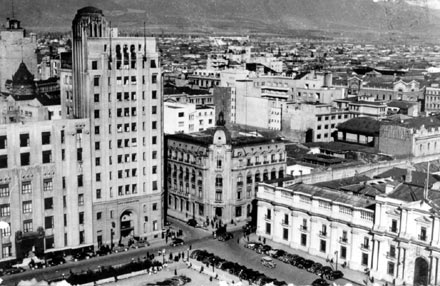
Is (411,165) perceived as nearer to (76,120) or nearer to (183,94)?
(76,120)

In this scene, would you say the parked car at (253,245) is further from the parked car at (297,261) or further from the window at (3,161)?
the window at (3,161)

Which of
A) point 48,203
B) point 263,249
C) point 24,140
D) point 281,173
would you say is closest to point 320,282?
point 263,249

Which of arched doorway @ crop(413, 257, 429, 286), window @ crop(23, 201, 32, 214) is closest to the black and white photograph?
arched doorway @ crop(413, 257, 429, 286)

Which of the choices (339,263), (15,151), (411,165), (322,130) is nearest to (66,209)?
(15,151)

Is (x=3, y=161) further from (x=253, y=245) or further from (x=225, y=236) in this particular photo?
(x=253, y=245)

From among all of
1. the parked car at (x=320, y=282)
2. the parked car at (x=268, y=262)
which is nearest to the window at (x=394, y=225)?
the parked car at (x=320, y=282)
